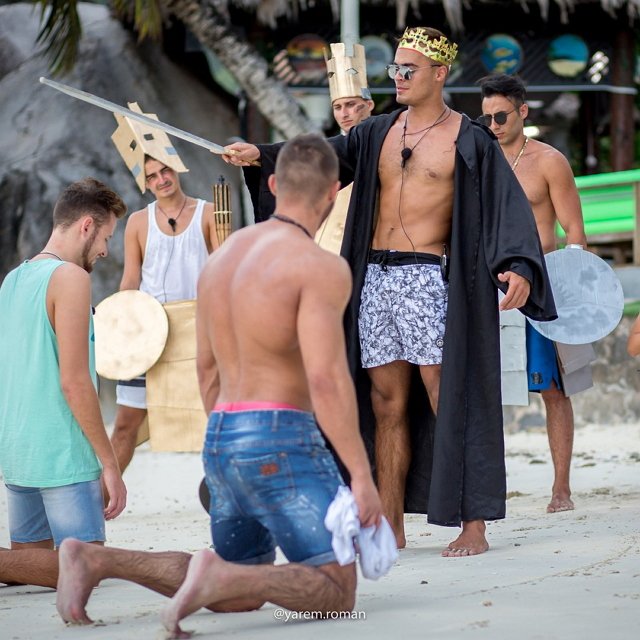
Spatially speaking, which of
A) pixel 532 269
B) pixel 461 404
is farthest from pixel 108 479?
pixel 532 269

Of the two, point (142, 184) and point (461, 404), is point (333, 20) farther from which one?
point (461, 404)

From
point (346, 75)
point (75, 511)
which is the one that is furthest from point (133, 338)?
point (75, 511)

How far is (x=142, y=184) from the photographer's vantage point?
7.17 m

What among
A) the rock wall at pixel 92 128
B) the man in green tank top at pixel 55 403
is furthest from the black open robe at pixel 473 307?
the rock wall at pixel 92 128

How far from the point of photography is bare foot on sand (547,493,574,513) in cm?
629

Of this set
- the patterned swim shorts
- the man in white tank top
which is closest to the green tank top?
the patterned swim shorts

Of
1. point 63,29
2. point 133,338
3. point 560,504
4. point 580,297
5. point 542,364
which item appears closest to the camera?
point 560,504

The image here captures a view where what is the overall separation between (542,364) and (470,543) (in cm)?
166

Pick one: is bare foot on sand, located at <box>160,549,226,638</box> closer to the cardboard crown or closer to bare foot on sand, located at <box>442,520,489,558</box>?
bare foot on sand, located at <box>442,520,489,558</box>

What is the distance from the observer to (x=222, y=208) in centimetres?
682

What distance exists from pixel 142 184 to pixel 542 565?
3.41m

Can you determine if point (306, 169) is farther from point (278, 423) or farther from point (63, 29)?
point (63, 29)

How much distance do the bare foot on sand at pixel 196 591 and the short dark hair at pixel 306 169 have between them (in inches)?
42.6

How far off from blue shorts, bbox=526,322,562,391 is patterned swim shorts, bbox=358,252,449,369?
4.51 feet
